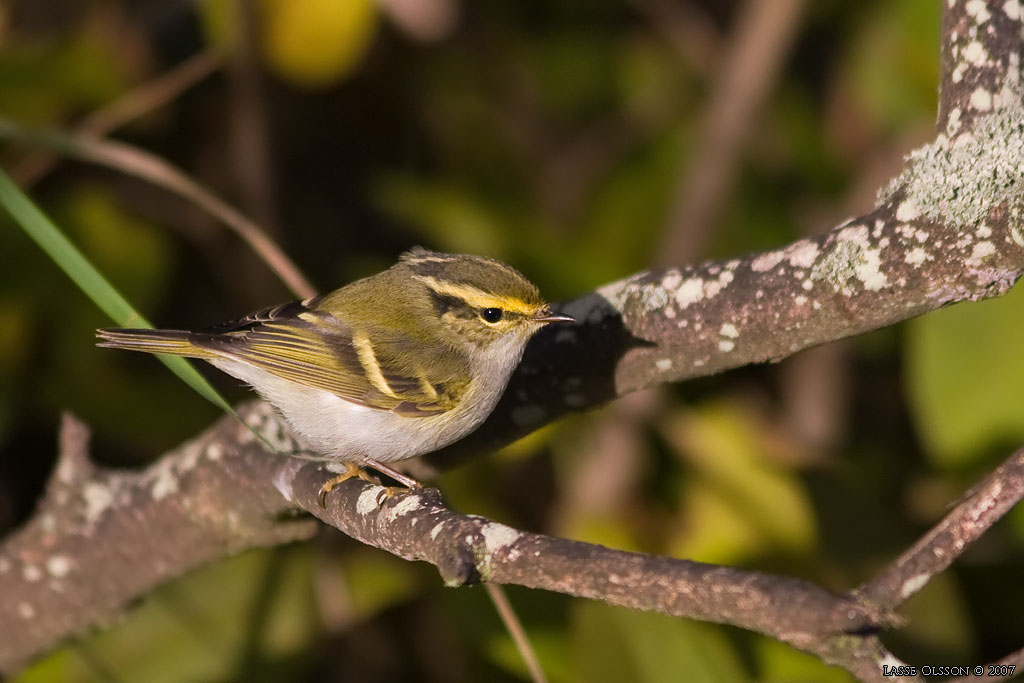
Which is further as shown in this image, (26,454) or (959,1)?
(26,454)

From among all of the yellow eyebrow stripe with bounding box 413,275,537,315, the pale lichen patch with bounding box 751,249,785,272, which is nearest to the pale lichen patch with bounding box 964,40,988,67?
the pale lichen patch with bounding box 751,249,785,272

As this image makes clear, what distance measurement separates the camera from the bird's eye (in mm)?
2461

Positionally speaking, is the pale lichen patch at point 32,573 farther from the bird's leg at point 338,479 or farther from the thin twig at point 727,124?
the thin twig at point 727,124

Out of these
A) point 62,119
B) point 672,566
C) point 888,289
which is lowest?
point 672,566

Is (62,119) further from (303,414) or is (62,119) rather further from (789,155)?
(789,155)

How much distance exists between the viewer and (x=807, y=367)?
4219 mm

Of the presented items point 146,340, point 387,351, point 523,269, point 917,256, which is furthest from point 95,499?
point 917,256

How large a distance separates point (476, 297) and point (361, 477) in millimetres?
555

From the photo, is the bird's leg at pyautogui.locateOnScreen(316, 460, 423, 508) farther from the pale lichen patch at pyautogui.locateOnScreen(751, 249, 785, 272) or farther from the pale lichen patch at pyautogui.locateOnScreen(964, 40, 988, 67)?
the pale lichen patch at pyautogui.locateOnScreen(964, 40, 988, 67)

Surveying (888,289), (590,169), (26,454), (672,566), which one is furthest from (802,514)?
(26,454)

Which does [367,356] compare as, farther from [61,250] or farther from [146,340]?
[61,250]

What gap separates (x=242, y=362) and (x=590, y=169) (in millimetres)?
2458

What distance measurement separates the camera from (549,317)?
228 cm

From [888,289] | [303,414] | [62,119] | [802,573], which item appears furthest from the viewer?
[62,119]
